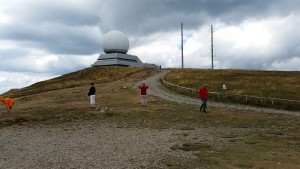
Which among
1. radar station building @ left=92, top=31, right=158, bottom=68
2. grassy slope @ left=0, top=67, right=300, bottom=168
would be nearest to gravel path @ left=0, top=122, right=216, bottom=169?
grassy slope @ left=0, top=67, right=300, bottom=168

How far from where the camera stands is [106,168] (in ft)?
50.0

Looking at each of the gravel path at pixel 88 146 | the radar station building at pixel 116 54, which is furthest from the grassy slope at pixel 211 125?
the radar station building at pixel 116 54

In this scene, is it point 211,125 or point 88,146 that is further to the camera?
point 211,125

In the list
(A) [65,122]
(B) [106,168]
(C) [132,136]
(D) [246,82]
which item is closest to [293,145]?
(C) [132,136]

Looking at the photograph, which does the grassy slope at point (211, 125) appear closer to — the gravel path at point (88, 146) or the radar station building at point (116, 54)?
the gravel path at point (88, 146)

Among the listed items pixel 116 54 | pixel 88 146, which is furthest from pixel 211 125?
pixel 116 54

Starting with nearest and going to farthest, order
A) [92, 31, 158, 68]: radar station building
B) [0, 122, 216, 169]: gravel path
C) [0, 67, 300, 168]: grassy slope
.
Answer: [0, 122, 216, 169]: gravel path < [0, 67, 300, 168]: grassy slope < [92, 31, 158, 68]: radar station building

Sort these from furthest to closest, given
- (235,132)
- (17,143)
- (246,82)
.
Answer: (246,82) < (235,132) < (17,143)

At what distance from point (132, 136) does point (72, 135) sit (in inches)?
159

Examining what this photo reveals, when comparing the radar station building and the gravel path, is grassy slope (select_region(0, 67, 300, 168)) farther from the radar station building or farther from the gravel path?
the radar station building

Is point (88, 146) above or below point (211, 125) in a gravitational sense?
below

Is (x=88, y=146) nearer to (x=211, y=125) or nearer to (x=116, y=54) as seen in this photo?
(x=211, y=125)

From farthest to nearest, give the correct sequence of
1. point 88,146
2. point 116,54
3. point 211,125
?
point 116,54 → point 211,125 → point 88,146

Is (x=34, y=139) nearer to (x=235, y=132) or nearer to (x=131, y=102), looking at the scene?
(x=235, y=132)
